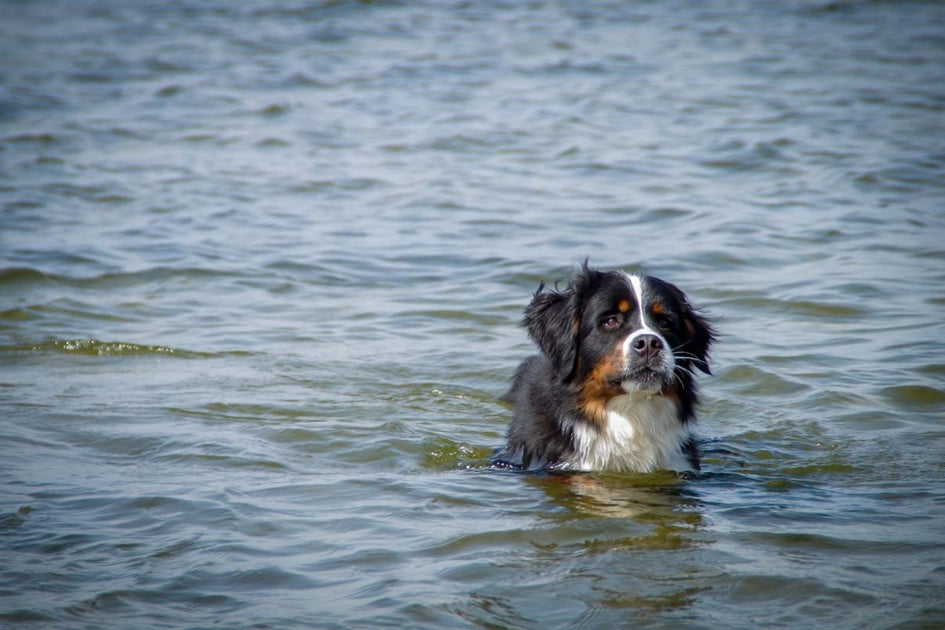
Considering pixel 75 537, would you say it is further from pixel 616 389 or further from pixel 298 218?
pixel 298 218

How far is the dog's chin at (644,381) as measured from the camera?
218 inches

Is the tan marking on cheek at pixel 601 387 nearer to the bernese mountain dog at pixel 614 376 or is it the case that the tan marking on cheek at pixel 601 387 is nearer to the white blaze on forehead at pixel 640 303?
the bernese mountain dog at pixel 614 376

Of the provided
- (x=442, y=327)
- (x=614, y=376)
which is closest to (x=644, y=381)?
(x=614, y=376)

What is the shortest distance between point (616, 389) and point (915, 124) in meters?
11.2

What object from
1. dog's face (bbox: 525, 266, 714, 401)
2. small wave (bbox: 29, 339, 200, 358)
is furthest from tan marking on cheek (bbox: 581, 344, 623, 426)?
small wave (bbox: 29, 339, 200, 358)

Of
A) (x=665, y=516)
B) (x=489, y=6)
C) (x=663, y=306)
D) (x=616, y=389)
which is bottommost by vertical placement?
(x=665, y=516)

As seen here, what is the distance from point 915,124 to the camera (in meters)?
15.1

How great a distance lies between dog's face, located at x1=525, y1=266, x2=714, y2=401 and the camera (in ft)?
18.2

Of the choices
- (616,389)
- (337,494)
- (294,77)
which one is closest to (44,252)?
(337,494)

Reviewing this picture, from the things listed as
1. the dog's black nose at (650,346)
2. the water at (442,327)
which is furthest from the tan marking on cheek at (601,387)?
the water at (442,327)

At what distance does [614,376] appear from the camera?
563cm

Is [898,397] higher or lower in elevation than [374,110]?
lower

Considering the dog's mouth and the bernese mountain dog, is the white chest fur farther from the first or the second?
the dog's mouth

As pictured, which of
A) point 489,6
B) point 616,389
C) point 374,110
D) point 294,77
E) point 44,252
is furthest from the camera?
point 489,6
